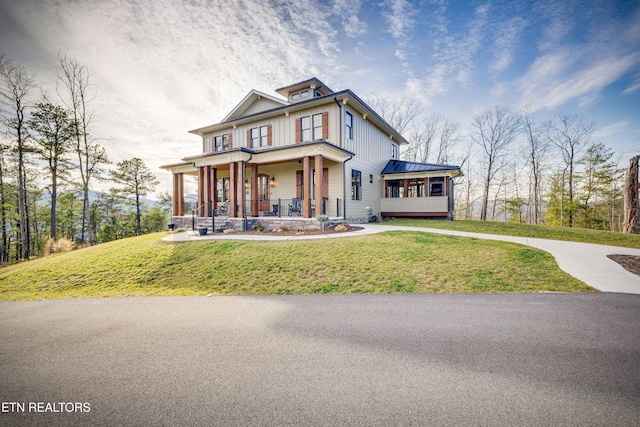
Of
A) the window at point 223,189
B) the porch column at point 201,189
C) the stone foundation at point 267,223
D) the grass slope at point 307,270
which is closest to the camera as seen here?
the grass slope at point 307,270

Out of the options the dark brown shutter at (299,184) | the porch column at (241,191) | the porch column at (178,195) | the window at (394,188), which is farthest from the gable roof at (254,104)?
the window at (394,188)

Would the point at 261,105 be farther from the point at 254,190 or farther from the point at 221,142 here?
the point at 254,190

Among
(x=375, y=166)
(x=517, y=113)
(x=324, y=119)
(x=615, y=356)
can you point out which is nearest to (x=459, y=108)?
(x=517, y=113)

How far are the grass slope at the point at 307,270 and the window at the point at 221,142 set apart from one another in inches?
431

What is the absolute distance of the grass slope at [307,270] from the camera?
520 cm

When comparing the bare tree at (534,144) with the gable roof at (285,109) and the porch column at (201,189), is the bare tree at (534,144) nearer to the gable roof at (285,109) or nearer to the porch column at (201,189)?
the gable roof at (285,109)

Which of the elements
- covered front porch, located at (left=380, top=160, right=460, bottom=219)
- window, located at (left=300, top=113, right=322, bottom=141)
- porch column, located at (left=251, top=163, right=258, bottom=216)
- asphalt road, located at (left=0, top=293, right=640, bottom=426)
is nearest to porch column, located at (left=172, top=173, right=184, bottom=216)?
porch column, located at (left=251, top=163, right=258, bottom=216)

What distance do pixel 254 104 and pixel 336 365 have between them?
1817 cm

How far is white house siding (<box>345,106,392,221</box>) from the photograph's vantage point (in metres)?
14.4

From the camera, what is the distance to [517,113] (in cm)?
2394

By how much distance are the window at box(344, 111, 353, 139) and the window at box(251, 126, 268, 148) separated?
18.1 feet

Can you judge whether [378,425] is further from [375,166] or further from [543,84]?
[543,84]

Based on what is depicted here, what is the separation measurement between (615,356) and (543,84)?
2302 cm

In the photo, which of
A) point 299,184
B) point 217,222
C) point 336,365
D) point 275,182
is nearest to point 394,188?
point 299,184
